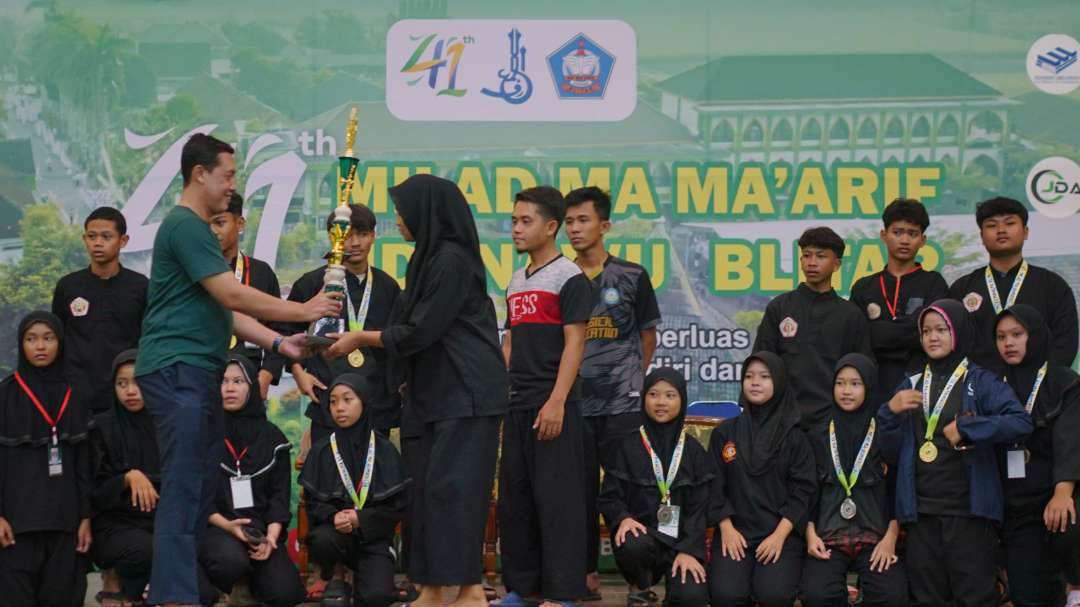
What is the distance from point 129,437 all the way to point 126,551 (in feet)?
1.91

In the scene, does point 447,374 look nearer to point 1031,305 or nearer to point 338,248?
point 338,248

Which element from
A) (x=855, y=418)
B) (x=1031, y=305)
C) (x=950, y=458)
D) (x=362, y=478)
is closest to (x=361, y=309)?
(x=362, y=478)

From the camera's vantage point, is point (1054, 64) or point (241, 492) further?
point (1054, 64)

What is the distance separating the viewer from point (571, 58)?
8.68 m

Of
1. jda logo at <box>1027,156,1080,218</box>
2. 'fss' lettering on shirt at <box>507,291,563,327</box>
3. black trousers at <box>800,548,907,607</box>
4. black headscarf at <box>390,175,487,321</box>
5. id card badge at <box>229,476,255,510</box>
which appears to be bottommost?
black trousers at <box>800,548,907,607</box>

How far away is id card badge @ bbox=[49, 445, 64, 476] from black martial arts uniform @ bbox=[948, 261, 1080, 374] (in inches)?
178

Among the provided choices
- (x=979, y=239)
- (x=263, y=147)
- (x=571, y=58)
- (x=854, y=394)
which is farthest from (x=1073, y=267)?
(x=263, y=147)

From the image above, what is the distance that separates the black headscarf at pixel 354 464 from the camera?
683cm

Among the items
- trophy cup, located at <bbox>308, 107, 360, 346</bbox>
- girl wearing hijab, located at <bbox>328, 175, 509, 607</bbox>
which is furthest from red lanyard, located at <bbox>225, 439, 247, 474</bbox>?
girl wearing hijab, located at <bbox>328, 175, 509, 607</bbox>

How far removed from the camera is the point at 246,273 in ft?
24.8

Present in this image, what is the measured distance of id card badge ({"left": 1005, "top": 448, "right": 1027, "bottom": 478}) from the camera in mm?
6641

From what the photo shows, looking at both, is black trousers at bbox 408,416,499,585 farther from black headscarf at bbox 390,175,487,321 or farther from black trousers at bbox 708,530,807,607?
black trousers at bbox 708,530,807,607

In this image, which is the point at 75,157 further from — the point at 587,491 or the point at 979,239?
the point at 979,239

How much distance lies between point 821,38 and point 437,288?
3938 mm
